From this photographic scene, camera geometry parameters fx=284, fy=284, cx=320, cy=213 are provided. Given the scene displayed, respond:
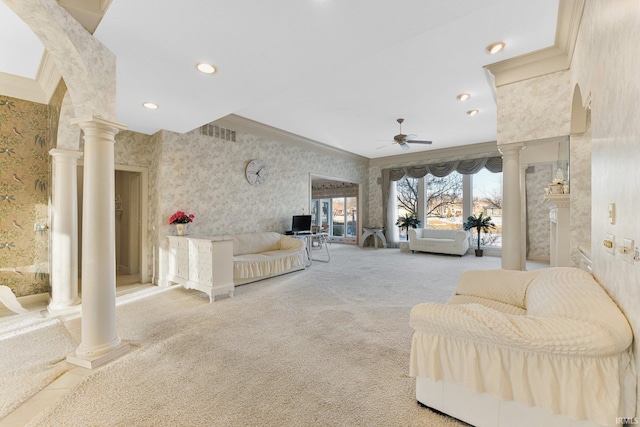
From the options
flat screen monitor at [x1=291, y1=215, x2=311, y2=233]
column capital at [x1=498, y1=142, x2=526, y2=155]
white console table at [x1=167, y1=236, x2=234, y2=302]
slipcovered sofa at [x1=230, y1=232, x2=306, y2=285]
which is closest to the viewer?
column capital at [x1=498, y1=142, x2=526, y2=155]

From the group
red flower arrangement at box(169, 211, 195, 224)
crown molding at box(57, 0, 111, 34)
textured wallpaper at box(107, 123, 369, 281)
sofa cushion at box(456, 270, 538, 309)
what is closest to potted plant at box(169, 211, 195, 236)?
red flower arrangement at box(169, 211, 195, 224)

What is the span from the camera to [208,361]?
2.30m

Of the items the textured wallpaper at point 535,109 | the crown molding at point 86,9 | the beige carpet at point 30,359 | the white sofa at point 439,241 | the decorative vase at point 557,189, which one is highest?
the crown molding at point 86,9

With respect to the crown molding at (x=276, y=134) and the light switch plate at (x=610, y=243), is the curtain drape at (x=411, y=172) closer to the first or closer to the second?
the crown molding at (x=276, y=134)

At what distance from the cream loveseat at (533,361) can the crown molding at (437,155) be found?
6.64 metres

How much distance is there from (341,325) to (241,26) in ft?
9.37

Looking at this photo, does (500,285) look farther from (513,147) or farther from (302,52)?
(302,52)

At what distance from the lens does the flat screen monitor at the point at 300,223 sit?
21.5 feet

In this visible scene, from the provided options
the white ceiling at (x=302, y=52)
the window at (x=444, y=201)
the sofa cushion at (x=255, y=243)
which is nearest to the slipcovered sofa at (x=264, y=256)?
A: the sofa cushion at (x=255, y=243)

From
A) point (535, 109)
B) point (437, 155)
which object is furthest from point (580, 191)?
point (437, 155)

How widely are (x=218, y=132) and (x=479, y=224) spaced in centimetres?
675

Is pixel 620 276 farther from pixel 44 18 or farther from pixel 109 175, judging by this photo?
pixel 44 18

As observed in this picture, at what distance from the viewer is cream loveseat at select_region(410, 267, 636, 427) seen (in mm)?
1210

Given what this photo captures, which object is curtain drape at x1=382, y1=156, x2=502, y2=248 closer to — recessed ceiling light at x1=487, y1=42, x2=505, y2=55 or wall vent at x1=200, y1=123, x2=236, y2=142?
recessed ceiling light at x1=487, y1=42, x2=505, y2=55
